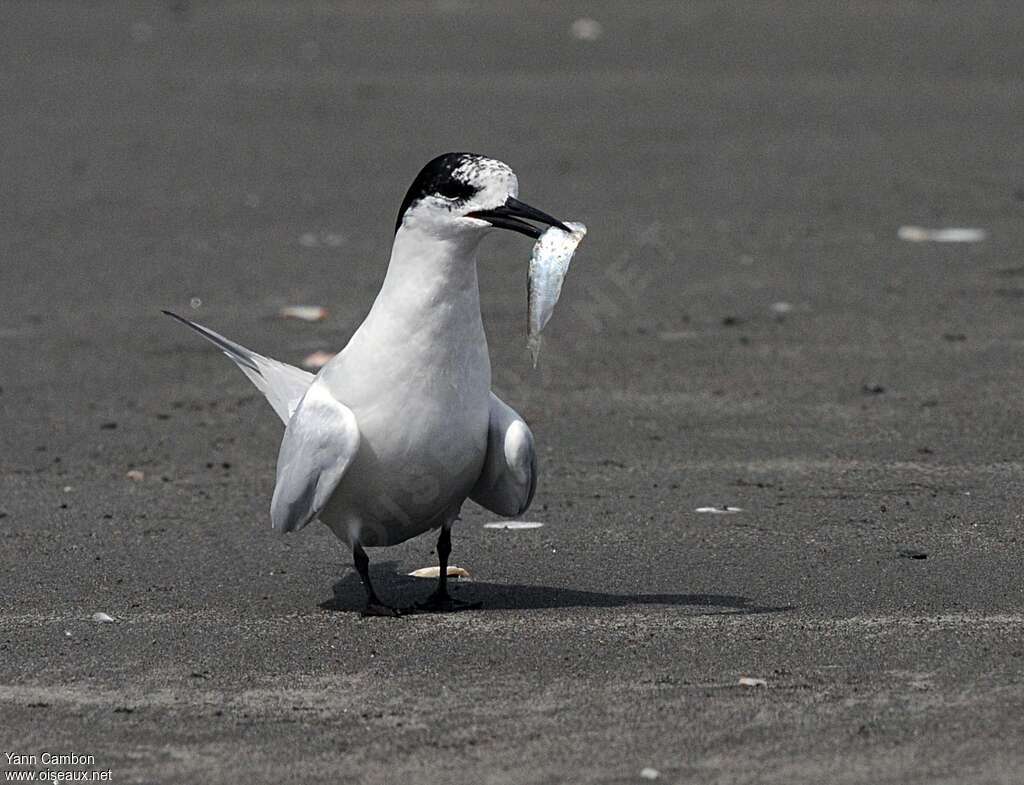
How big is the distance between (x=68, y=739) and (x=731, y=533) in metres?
2.37

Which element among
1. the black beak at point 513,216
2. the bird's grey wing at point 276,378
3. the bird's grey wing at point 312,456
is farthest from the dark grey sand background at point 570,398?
the black beak at point 513,216

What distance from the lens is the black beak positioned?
193 inches

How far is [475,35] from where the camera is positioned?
51.2 ft

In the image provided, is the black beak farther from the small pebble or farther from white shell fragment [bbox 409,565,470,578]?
the small pebble

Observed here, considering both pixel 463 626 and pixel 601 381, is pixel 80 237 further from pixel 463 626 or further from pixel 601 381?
pixel 463 626

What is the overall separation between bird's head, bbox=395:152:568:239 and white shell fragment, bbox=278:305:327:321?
371 centimetres

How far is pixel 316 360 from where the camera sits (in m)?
7.98

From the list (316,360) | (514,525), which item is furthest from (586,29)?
(514,525)

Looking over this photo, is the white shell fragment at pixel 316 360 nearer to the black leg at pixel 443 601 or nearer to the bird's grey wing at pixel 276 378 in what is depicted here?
the bird's grey wing at pixel 276 378

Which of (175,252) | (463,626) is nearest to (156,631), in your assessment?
(463,626)

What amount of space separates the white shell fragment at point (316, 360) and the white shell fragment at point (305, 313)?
608 mm

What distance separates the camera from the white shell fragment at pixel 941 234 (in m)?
9.84

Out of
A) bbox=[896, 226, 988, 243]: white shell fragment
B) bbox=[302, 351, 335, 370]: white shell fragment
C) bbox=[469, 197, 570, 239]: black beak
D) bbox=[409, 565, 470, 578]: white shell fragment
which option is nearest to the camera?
bbox=[469, 197, 570, 239]: black beak

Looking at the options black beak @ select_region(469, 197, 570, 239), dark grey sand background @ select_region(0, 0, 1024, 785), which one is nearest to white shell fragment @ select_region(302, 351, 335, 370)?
dark grey sand background @ select_region(0, 0, 1024, 785)
